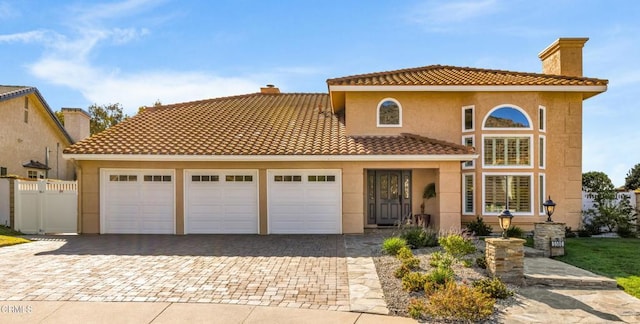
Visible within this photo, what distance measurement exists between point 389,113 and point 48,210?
40.4 feet

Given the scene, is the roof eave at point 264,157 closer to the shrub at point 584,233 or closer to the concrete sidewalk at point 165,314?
the shrub at point 584,233

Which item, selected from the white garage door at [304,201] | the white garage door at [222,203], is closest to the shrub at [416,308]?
the white garage door at [304,201]

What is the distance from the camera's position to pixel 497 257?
23.1ft

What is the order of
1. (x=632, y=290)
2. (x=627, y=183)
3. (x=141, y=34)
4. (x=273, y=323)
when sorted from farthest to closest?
(x=627, y=183) → (x=141, y=34) → (x=632, y=290) → (x=273, y=323)

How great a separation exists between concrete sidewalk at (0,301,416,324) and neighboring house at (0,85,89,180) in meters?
15.7

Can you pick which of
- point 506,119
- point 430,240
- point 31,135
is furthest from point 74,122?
point 506,119

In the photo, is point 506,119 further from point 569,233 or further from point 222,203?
point 222,203

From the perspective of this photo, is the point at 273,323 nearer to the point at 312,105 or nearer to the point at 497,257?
the point at 497,257

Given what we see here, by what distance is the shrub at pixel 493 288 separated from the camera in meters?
6.27

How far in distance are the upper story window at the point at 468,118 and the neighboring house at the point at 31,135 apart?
1959 cm

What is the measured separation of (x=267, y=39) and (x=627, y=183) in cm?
1782

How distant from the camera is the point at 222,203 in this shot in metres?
13.0

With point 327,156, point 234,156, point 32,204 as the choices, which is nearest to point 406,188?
point 327,156

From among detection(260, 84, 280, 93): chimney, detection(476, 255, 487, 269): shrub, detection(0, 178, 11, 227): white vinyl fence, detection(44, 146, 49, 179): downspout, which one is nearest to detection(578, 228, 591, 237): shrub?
detection(476, 255, 487, 269): shrub
